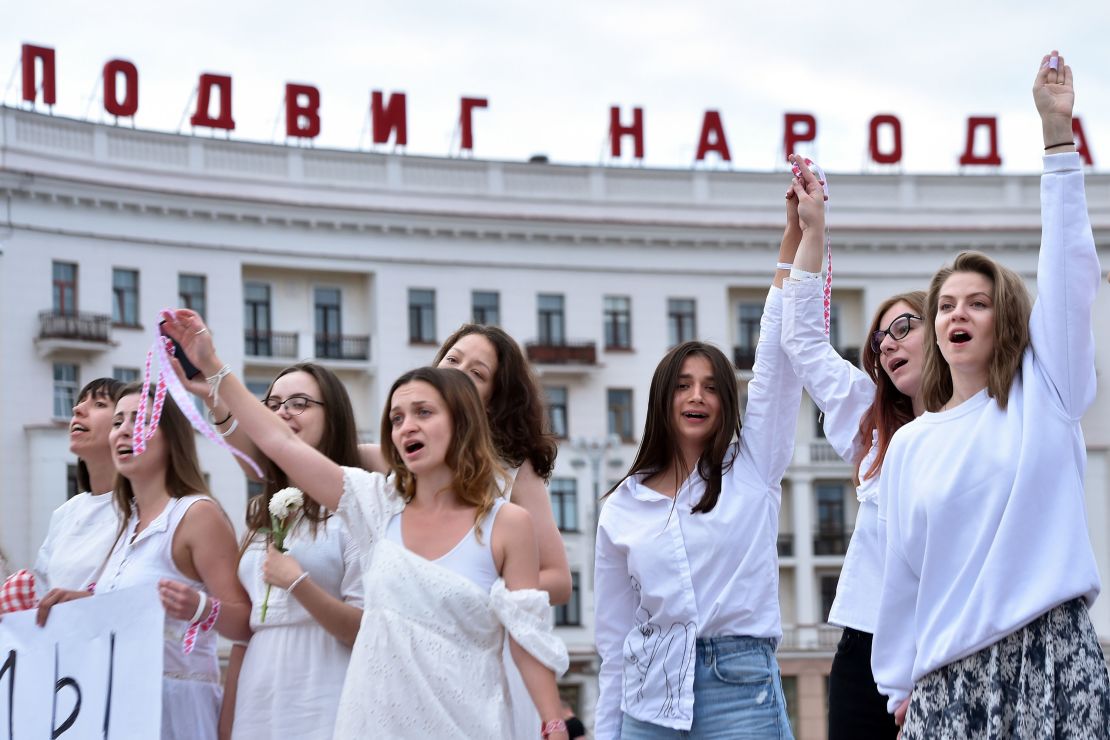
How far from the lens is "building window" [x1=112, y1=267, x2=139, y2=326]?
37812 millimetres

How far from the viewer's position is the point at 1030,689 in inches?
152

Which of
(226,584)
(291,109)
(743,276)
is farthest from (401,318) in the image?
(226,584)

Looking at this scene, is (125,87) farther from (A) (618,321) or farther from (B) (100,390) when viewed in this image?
(B) (100,390)

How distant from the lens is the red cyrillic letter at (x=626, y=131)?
43.8 m

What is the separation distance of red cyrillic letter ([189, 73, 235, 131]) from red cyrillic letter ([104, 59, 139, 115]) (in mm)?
1406

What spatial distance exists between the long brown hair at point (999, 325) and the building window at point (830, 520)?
38245 mm

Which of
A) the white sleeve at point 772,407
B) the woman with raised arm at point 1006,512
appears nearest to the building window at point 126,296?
the white sleeve at point 772,407

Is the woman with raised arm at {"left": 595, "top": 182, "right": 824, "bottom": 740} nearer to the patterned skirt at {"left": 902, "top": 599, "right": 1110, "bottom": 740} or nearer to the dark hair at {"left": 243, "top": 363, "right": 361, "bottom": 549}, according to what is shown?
the dark hair at {"left": 243, "top": 363, "right": 361, "bottom": 549}

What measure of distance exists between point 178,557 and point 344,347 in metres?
34.8

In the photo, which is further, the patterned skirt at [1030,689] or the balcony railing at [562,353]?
the balcony railing at [562,353]

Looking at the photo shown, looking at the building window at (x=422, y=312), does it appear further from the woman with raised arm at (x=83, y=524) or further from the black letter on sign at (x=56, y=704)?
the black letter on sign at (x=56, y=704)

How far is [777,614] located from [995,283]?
4.58ft

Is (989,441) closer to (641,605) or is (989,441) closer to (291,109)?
(641,605)

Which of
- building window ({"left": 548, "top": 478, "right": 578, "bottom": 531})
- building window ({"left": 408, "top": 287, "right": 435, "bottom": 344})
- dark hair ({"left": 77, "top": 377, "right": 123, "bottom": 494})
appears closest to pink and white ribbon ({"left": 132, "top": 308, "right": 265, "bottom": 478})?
dark hair ({"left": 77, "top": 377, "right": 123, "bottom": 494})
